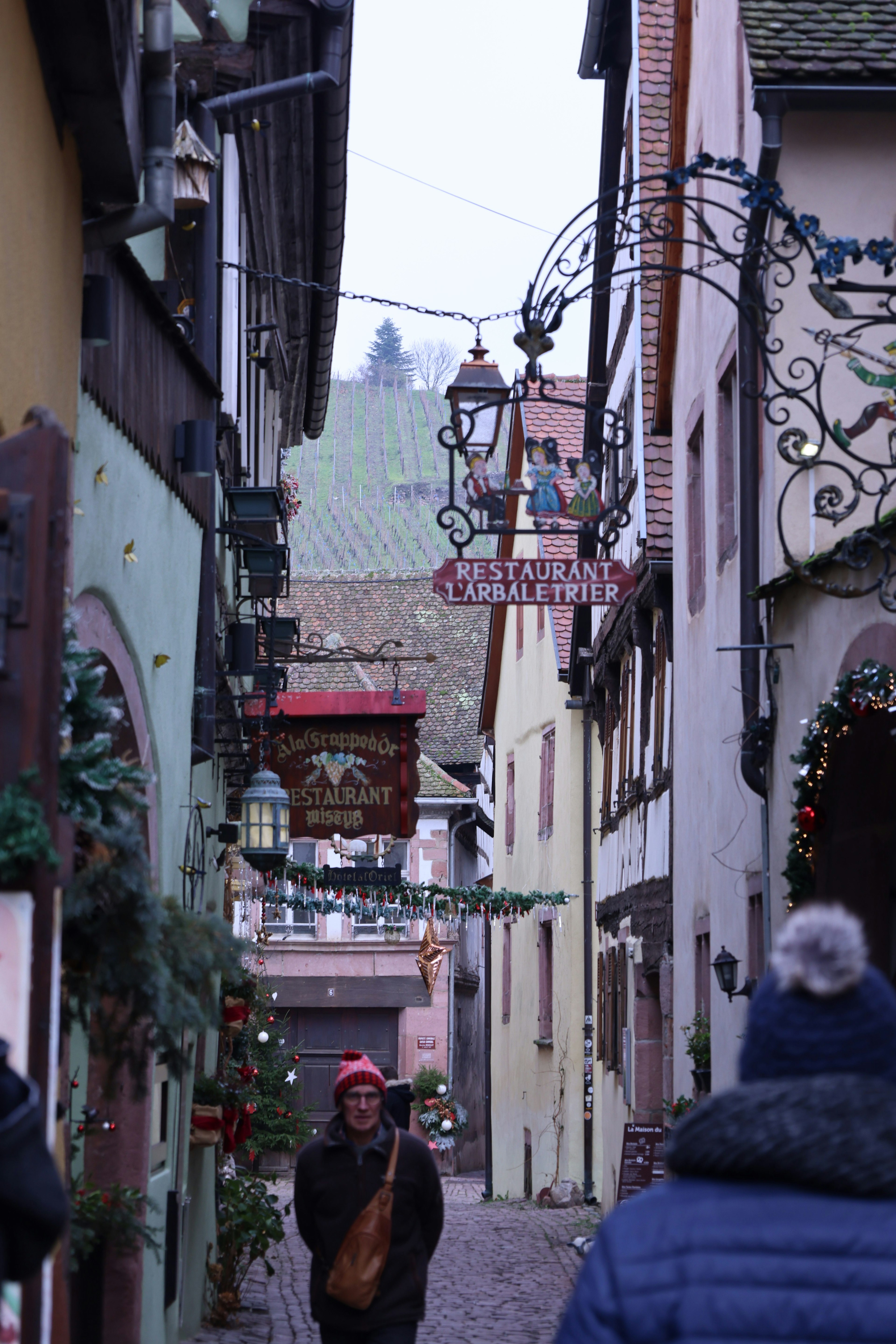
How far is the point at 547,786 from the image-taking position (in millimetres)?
23656

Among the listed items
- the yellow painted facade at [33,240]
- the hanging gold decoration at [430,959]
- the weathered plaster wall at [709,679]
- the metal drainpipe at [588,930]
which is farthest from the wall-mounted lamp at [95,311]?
the hanging gold decoration at [430,959]

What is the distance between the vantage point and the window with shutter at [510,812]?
27328 millimetres

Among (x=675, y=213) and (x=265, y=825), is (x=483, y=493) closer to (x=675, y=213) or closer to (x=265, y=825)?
(x=265, y=825)

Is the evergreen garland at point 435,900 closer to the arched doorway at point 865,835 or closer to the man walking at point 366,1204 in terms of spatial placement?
the arched doorway at point 865,835

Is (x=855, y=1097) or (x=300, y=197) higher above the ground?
(x=300, y=197)

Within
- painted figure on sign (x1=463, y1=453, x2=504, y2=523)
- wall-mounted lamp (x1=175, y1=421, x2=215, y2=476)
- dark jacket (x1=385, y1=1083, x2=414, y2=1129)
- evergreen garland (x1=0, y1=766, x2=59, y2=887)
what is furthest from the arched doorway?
evergreen garland (x1=0, y1=766, x2=59, y2=887)

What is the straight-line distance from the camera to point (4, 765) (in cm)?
350

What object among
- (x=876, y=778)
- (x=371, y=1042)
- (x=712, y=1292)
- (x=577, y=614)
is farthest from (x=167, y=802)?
(x=371, y=1042)

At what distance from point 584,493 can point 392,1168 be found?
12.0ft

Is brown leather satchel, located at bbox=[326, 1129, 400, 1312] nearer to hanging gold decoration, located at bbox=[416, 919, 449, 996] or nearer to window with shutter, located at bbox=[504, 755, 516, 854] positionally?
window with shutter, located at bbox=[504, 755, 516, 854]

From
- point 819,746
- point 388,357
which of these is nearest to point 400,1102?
point 819,746

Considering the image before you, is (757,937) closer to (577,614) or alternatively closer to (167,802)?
(167,802)

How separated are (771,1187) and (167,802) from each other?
606cm

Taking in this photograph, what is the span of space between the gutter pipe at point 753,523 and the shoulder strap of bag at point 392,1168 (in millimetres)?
3557
